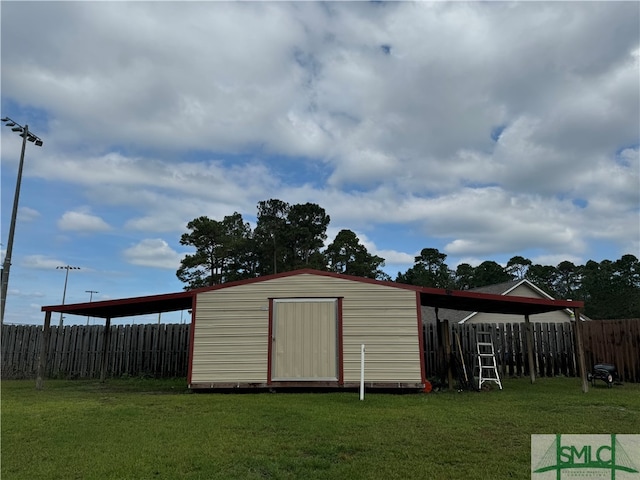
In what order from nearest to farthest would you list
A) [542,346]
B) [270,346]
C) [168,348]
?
1. [270,346]
2. [542,346]
3. [168,348]

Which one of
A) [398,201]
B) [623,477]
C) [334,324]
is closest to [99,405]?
[334,324]

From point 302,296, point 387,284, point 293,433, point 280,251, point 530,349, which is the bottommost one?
point 293,433

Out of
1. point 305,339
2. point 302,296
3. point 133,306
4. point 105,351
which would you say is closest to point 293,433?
point 305,339

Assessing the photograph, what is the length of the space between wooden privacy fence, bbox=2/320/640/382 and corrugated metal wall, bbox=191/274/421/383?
11.8ft

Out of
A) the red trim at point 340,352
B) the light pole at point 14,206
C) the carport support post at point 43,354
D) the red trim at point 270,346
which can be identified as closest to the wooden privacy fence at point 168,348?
the carport support post at point 43,354

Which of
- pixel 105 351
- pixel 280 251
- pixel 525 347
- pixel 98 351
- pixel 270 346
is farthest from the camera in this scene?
pixel 280 251

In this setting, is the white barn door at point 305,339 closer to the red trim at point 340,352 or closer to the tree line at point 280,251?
the red trim at point 340,352

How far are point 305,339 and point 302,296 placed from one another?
941 mm

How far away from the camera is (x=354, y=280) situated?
10.9 metres

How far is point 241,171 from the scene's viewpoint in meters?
18.7

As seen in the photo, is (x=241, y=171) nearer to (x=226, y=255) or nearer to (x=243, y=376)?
(x=243, y=376)

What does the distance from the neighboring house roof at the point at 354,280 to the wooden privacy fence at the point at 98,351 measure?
1.40 m

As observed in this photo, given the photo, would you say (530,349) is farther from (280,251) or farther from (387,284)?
(280,251)

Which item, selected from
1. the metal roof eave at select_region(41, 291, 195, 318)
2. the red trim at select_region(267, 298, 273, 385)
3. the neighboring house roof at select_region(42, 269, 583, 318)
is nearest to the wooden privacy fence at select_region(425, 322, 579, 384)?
the neighboring house roof at select_region(42, 269, 583, 318)
